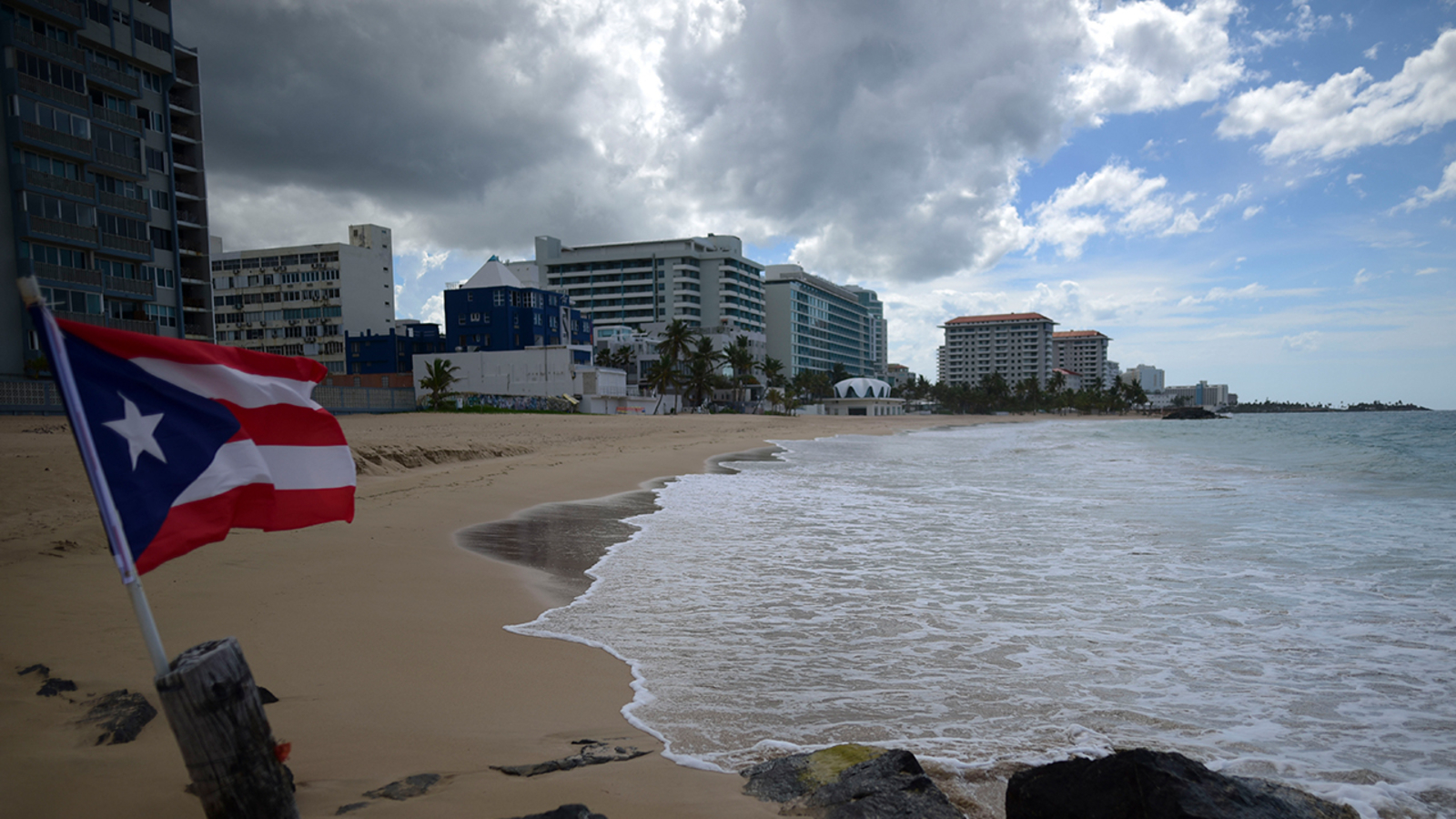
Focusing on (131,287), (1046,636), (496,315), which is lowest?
(1046,636)

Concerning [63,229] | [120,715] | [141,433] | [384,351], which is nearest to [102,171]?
[63,229]

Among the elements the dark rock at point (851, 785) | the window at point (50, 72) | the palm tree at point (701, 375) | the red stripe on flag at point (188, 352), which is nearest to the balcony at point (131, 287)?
the window at point (50, 72)

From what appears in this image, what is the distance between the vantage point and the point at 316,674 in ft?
16.7

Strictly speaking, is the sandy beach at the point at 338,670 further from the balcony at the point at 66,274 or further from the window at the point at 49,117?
the window at the point at 49,117

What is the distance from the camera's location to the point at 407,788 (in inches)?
137

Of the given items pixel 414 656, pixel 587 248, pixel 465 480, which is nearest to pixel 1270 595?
pixel 414 656

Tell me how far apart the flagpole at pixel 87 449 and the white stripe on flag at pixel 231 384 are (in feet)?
1.17

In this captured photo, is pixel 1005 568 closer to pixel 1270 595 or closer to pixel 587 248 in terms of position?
pixel 1270 595

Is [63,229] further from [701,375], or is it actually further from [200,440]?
[701,375]

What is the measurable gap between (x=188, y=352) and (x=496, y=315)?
77.1 metres

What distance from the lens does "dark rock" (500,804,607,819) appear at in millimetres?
2979

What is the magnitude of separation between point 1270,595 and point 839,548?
4.99 meters

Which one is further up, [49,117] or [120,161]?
[49,117]

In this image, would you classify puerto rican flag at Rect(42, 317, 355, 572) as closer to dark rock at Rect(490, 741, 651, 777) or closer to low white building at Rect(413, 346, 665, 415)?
dark rock at Rect(490, 741, 651, 777)
